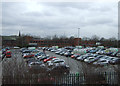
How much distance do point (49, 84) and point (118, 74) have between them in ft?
14.2

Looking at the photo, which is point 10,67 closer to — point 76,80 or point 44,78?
point 44,78

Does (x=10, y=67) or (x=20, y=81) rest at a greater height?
(x=10, y=67)

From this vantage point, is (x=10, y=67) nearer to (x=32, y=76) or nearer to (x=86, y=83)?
(x=32, y=76)

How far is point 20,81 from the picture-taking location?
7.54 meters

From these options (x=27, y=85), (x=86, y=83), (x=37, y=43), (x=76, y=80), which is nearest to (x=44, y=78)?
(x=27, y=85)

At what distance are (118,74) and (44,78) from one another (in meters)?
4.59

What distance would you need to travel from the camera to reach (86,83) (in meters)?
7.91

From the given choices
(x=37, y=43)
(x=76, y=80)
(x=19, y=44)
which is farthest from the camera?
(x=37, y=43)

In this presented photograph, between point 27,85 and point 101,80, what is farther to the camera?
point 101,80

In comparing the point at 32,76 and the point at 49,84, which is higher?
the point at 32,76

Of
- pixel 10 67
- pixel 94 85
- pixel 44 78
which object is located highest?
pixel 10 67

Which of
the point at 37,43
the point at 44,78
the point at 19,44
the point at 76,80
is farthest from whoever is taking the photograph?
the point at 37,43

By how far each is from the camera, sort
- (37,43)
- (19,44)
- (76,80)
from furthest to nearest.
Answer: (37,43)
(19,44)
(76,80)

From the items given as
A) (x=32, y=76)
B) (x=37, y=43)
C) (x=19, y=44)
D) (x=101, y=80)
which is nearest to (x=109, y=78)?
(x=101, y=80)
